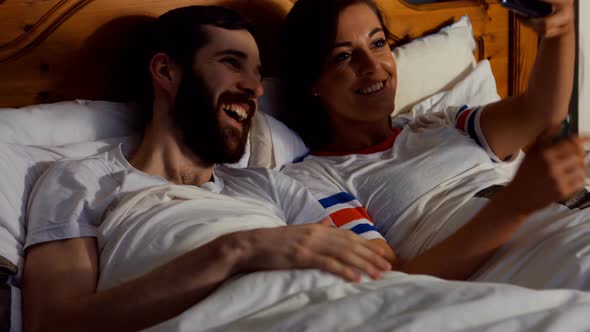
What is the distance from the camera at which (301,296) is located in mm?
810

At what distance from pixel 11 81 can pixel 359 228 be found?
0.86 m

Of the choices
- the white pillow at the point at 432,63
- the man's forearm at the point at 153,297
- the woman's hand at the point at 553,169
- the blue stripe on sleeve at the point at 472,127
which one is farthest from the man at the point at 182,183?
the white pillow at the point at 432,63

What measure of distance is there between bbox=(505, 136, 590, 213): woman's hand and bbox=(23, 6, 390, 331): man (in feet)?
0.87

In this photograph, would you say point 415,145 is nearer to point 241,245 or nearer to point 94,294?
point 241,245

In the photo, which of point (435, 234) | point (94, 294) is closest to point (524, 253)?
point (435, 234)

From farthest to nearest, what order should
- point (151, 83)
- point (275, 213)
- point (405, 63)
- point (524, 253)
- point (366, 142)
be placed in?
point (405, 63)
point (366, 142)
point (151, 83)
point (275, 213)
point (524, 253)

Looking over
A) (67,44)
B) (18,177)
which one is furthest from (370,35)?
(18,177)

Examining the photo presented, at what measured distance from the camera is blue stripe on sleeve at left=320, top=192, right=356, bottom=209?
128 centimetres

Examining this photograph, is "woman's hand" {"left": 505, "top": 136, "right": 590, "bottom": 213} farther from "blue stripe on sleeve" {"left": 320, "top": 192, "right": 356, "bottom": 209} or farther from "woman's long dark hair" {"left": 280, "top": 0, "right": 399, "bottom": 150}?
"woman's long dark hair" {"left": 280, "top": 0, "right": 399, "bottom": 150}

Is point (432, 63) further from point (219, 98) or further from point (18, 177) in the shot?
point (18, 177)

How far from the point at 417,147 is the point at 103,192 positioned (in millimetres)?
710

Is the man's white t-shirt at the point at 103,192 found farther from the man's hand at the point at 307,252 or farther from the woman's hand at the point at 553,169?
the woman's hand at the point at 553,169

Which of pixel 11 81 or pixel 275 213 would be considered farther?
pixel 11 81

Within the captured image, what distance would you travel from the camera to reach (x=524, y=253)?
1051 millimetres
